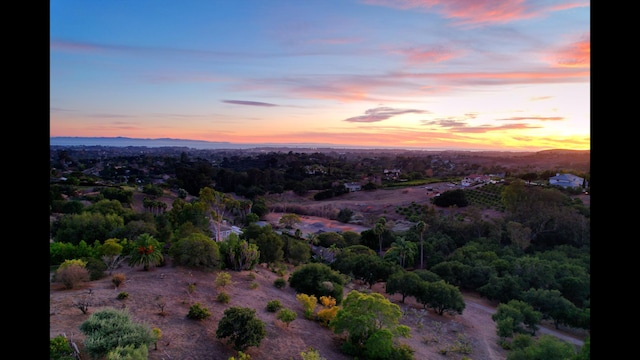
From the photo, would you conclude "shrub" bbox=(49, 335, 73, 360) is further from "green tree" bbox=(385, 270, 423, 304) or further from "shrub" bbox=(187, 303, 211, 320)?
"green tree" bbox=(385, 270, 423, 304)

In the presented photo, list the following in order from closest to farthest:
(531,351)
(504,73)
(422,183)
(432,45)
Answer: (432,45) < (504,73) < (531,351) < (422,183)

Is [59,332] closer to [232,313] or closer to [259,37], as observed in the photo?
[232,313]

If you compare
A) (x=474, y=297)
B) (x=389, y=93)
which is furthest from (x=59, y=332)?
(x=474, y=297)

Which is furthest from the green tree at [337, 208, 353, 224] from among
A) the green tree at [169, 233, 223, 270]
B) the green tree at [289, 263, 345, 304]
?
the green tree at [169, 233, 223, 270]

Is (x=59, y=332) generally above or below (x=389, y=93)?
below

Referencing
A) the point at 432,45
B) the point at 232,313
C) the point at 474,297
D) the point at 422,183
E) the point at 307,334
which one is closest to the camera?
the point at 432,45

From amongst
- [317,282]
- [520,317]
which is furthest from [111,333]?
[520,317]
